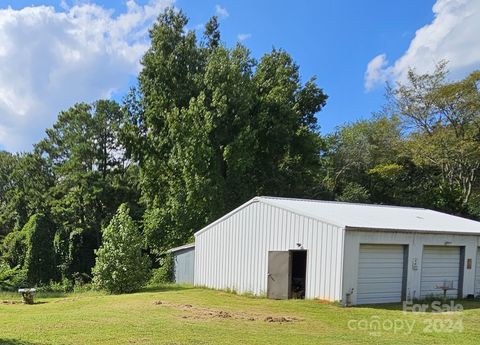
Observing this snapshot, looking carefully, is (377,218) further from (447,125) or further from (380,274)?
(447,125)

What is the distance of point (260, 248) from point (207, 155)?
12.3m

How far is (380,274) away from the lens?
16609 millimetres

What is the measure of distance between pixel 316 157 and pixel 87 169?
62.7ft

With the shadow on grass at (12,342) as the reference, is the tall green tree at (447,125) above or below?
above

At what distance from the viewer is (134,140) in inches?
1336

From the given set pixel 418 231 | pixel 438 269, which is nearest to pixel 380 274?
pixel 418 231

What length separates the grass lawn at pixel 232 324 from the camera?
9664 mm

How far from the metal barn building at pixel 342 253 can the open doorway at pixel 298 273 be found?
4 centimetres

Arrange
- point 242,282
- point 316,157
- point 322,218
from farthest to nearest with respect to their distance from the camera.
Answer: point 316,157 < point 242,282 < point 322,218

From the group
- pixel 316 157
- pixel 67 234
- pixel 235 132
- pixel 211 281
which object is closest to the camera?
pixel 211 281

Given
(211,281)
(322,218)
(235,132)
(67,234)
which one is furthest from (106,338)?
(67,234)

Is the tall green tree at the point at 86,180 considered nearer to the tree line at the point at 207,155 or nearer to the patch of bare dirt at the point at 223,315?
the tree line at the point at 207,155

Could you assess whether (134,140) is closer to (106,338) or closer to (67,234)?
(67,234)

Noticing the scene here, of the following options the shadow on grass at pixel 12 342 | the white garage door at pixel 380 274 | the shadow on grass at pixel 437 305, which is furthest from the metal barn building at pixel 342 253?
the shadow on grass at pixel 12 342
